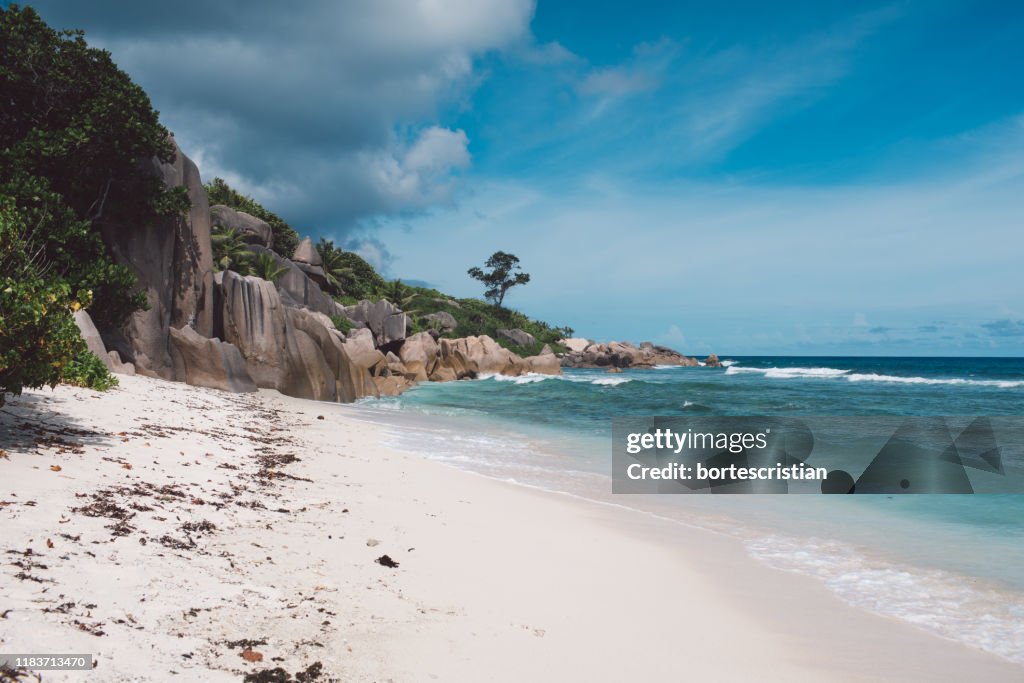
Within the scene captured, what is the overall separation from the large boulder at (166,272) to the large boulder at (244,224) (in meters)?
17.4

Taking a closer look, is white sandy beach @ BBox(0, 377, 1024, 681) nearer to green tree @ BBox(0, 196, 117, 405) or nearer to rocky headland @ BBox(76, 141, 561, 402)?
green tree @ BBox(0, 196, 117, 405)

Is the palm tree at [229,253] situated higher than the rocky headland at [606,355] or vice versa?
the palm tree at [229,253]

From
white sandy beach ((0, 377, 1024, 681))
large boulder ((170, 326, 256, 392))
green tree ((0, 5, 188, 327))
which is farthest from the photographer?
large boulder ((170, 326, 256, 392))

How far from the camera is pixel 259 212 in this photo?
4384cm

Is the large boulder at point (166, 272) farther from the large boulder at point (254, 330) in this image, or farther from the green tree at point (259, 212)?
the green tree at point (259, 212)

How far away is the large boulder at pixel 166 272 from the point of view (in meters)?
16.4

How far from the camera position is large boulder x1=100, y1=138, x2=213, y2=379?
644 inches

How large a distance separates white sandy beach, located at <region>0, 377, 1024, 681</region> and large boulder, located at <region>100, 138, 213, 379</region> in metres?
9.73

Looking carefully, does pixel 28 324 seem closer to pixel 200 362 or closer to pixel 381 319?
A: pixel 200 362

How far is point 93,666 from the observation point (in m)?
2.63

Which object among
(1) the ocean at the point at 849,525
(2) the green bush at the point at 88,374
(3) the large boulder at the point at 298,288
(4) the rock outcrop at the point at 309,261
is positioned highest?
(4) the rock outcrop at the point at 309,261

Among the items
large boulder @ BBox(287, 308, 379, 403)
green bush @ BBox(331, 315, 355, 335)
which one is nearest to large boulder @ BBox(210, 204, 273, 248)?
green bush @ BBox(331, 315, 355, 335)

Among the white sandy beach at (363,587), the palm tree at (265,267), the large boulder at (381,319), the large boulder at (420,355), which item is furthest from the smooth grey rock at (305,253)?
the white sandy beach at (363,587)

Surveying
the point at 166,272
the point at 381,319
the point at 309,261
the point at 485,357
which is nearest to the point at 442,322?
the point at 485,357
